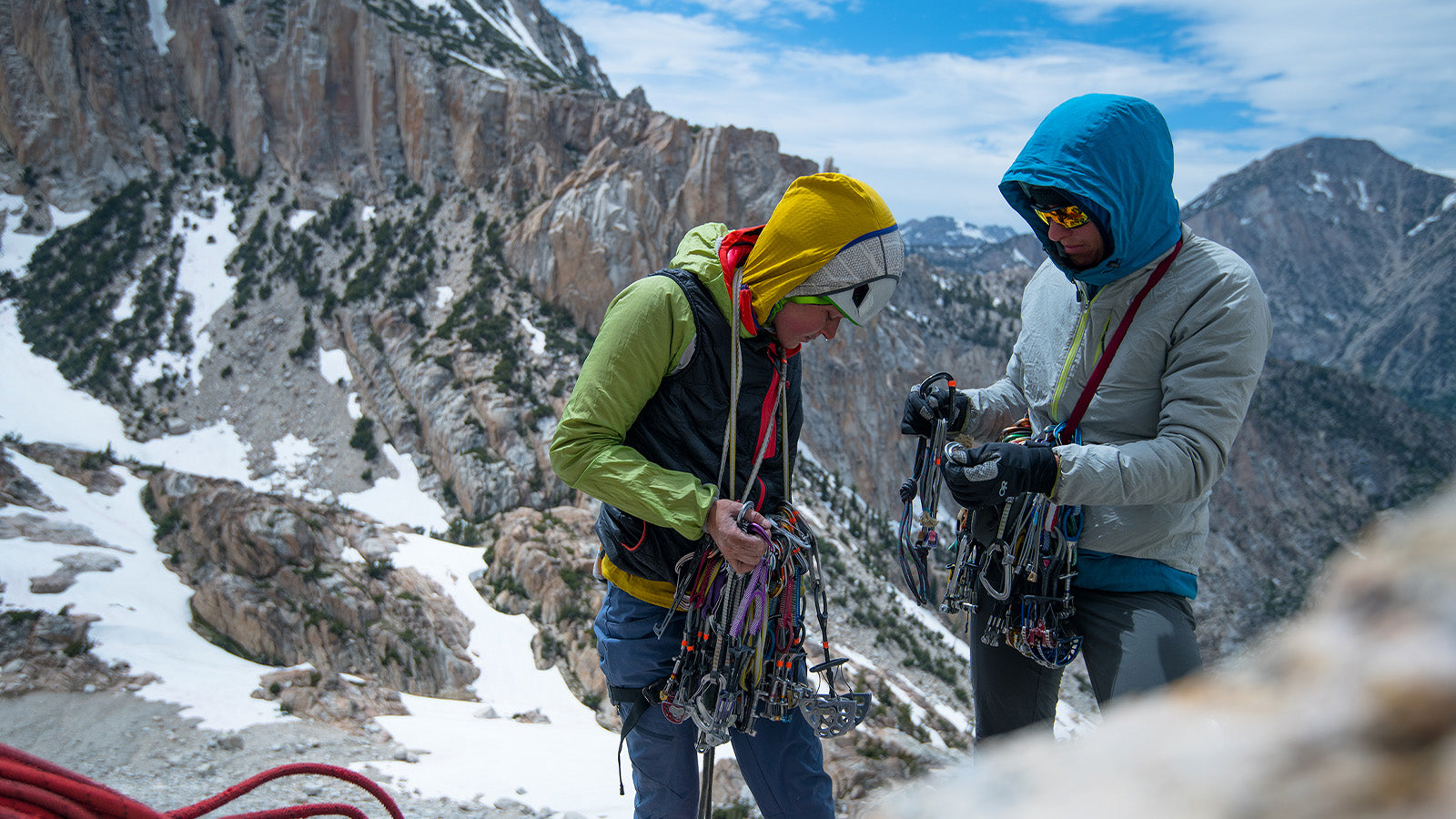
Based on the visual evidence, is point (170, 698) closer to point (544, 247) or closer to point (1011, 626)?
point (1011, 626)

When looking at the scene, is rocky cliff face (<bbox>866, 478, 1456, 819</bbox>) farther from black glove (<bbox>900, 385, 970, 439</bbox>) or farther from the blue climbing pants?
black glove (<bbox>900, 385, 970, 439</bbox>)

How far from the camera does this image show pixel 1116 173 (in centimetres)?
216

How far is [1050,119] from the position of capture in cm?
232

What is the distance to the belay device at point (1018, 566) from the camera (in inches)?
93.4

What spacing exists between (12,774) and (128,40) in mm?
48792

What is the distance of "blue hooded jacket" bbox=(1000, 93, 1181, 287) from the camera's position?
2.16 m

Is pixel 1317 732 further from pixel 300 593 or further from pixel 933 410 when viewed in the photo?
pixel 300 593

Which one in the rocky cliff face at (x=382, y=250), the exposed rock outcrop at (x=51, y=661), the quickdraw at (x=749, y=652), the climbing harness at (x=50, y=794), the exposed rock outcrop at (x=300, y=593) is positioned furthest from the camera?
the rocky cliff face at (x=382, y=250)

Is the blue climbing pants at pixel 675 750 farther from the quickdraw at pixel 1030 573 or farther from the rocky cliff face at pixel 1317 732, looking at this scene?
the rocky cliff face at pixel 1317 732

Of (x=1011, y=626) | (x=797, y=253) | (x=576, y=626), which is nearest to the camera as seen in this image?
(x=797, y=253)

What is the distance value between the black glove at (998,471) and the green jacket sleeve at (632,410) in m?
0.71

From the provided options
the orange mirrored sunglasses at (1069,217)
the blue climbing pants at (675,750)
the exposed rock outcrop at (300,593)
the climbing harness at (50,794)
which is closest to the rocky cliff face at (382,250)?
→ the exposed rock outcrop at (300,593)

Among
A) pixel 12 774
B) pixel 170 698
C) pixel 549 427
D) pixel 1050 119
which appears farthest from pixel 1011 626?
pixel 549 427

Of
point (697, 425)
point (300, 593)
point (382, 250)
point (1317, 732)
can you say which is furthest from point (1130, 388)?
point (382, 250)
